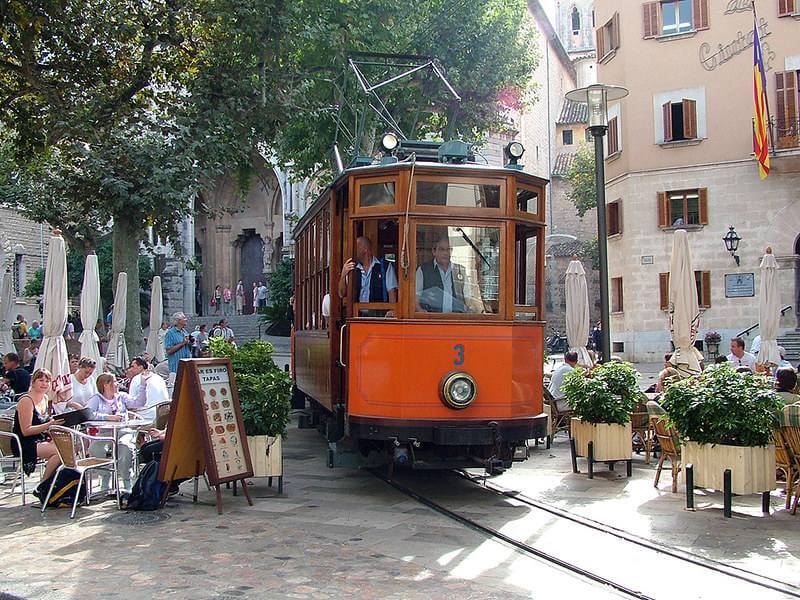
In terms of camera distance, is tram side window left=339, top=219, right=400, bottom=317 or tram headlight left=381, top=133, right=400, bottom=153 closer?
tram side window left=339, top=219, right=400, bottom=317

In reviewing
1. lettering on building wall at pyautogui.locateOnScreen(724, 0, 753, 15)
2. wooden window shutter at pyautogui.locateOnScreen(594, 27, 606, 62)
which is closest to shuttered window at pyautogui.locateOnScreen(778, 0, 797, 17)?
lettering on building wall at pyautogui.locateOnScreen(724, 0, 753, 15)

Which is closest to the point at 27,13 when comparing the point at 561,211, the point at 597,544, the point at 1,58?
the point at 1,58

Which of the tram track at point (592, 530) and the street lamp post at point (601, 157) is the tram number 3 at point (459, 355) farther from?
the street lamp post at point (601, 157)

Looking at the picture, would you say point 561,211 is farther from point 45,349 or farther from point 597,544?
point 597,544

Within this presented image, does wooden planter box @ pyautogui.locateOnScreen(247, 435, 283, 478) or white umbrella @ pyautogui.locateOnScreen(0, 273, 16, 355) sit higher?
white umbrella @ pyautogui.locateOnScreen(0, 273, 16, 355)

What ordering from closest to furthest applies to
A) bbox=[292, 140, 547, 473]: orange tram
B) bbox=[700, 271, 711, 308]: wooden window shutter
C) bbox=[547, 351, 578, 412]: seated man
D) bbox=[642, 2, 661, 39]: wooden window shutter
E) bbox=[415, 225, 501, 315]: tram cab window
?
bbox=[292, 140, 547, 473]: orange tram → bbox=[415, 225, 501, 315]: tram cab window → bbox=[547, 351, 578, 412]: seated man → bbox=[700, 271, 711, 308]: wooden window shutter → bbox=[642, 2, 661, 39]: wooden window shutter

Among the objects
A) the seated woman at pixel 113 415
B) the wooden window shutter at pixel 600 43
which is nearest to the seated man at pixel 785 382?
the seated woman at pixel 113 415

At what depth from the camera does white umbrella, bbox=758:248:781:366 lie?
15.6m

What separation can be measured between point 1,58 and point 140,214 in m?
4.04

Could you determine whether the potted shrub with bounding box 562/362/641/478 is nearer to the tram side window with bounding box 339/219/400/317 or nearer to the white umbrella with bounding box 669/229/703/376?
the white umbrella with bounding box 669/229/703/376

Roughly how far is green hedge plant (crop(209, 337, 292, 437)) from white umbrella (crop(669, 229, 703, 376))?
18.8 feet

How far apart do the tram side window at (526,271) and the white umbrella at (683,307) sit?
12.9ft

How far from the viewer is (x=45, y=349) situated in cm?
1327

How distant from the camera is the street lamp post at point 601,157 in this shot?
11.7 metres
